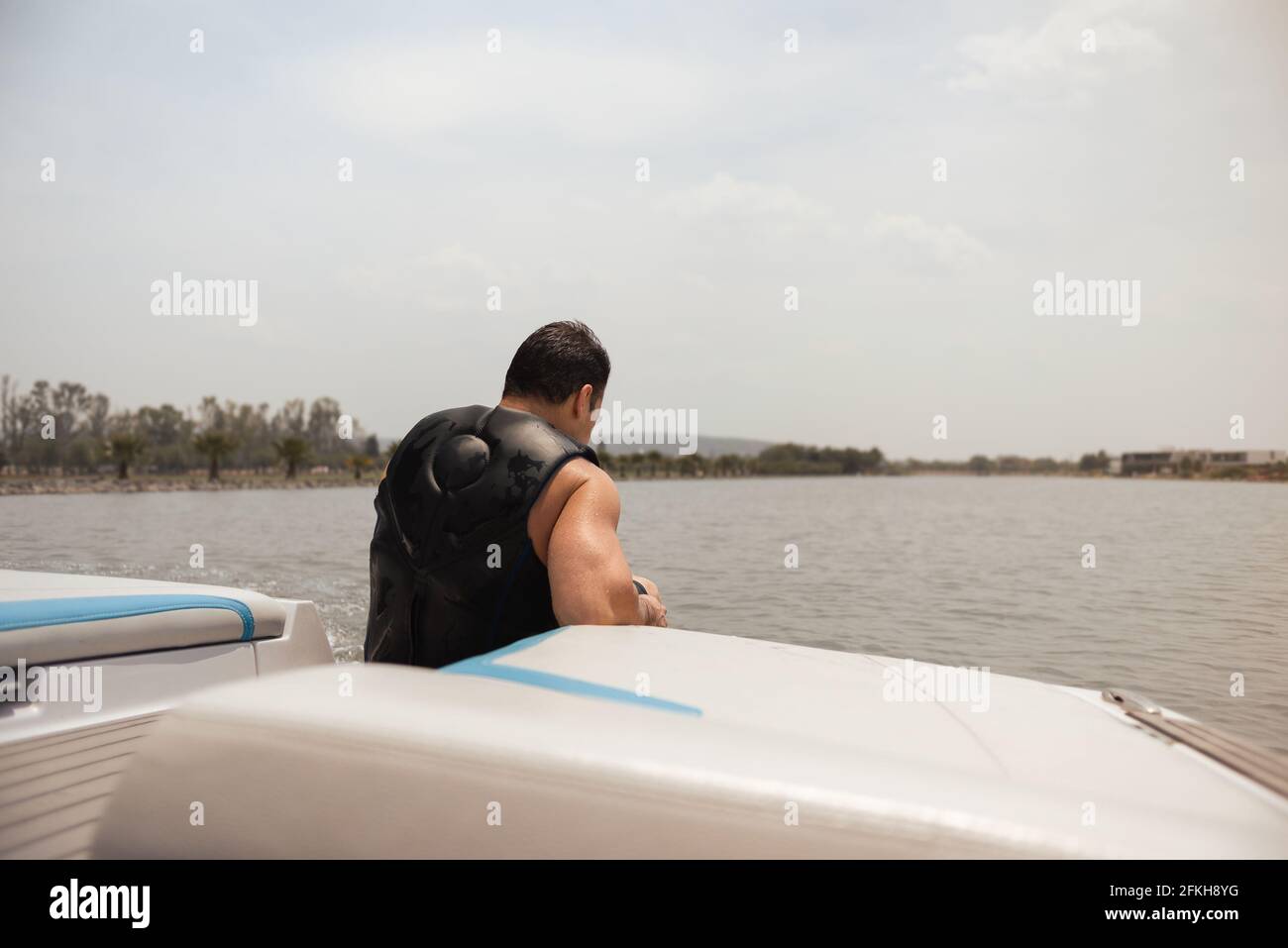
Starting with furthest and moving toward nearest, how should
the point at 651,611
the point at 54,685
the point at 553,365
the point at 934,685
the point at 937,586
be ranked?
the point at 937,586
the point at 553,365
the point at 651,611
the point at 54,685
the point at 934,685

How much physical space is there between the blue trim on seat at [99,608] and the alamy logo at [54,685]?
0.09m

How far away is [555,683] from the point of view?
4.58 ft

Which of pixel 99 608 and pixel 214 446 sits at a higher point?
pixel 214 446

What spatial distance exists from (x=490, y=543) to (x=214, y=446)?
7160 centimetres

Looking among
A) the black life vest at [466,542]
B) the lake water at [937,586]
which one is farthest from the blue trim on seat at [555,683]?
the lake water at [937,586]

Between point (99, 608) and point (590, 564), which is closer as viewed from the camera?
point (590, 564)

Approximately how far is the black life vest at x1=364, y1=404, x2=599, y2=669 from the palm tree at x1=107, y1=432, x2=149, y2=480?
2714 inches

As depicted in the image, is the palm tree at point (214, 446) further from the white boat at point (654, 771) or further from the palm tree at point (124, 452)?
the white boat at point (654, 771)

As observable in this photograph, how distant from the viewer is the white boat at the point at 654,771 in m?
1.07

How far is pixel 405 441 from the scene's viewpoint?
2166mm
